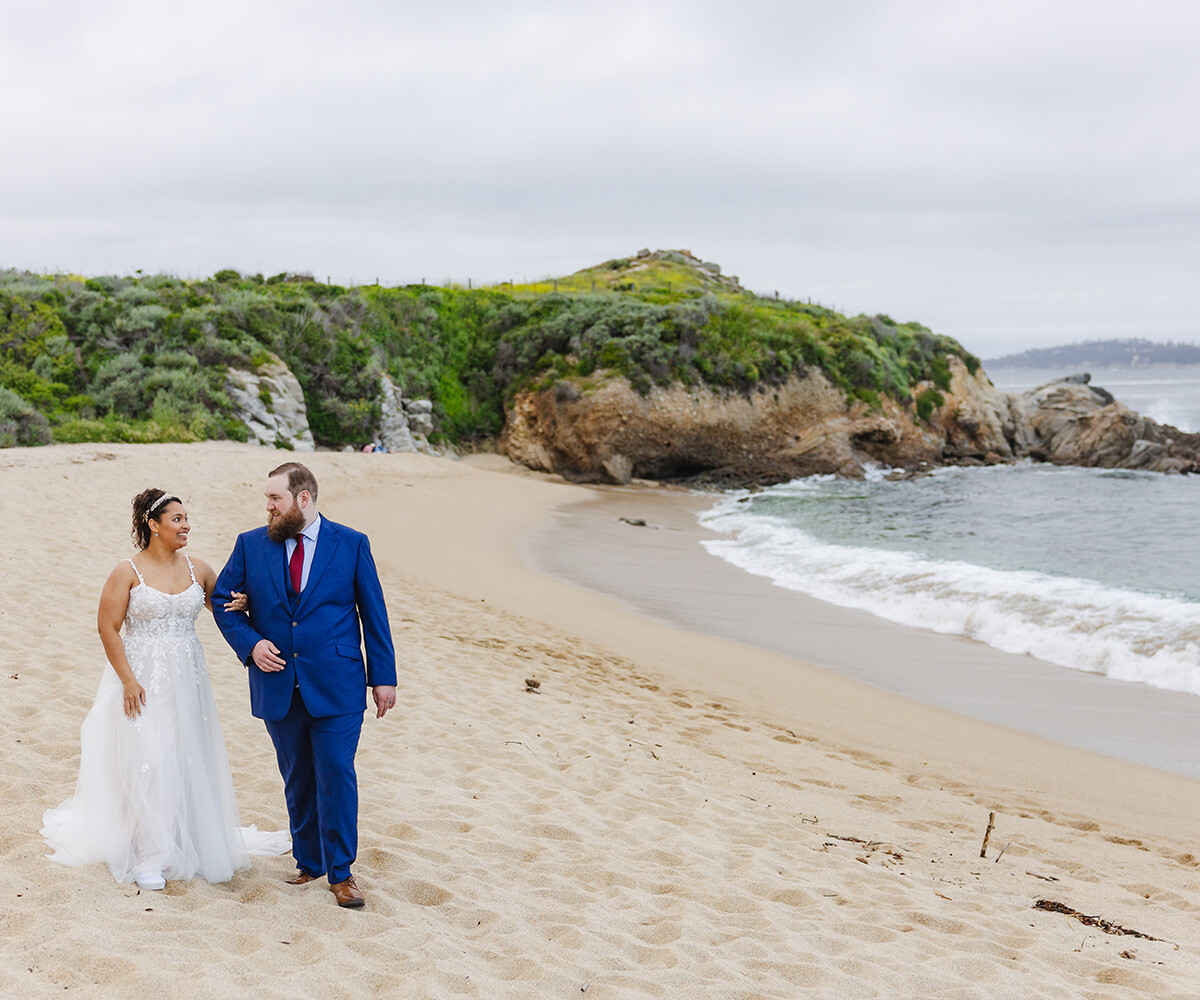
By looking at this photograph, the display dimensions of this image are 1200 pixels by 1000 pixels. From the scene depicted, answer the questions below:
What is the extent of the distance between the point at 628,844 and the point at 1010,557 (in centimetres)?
1263

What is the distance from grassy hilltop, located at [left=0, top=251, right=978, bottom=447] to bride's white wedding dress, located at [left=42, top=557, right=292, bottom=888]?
59.6ft

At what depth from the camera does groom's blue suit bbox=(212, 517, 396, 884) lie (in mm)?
3738

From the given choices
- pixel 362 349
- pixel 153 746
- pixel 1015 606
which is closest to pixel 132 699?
pixel 153 746

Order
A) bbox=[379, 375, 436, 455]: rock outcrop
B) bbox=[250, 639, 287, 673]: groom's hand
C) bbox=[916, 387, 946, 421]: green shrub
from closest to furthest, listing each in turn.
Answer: bbox=[250, 639, 287, 673]: groom's hand → bbox=[379, 375, 436, 455]: rock outcrop → bbox=[916, 387, 946, 421]: green shrub

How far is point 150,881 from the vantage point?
11.7 ft

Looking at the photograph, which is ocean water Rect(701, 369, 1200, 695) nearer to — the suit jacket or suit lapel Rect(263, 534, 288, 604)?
the suit jacket

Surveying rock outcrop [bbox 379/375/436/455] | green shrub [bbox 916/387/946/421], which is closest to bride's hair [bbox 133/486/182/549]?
rock outcrop [bbox 379/375/436/455]

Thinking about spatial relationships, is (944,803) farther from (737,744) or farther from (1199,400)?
(1199,400)

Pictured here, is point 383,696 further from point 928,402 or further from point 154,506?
point 928,402

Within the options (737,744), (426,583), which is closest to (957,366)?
(426,583)

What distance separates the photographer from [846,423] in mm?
31953

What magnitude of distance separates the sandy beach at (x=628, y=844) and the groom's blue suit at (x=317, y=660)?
36cm

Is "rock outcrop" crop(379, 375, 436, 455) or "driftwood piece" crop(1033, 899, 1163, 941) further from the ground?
"rock outcrop" crop(379, 375, 436, 455)

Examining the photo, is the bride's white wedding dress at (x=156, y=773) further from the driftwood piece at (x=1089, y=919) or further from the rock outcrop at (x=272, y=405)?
the rock outcrop at (x=272, y=405)
